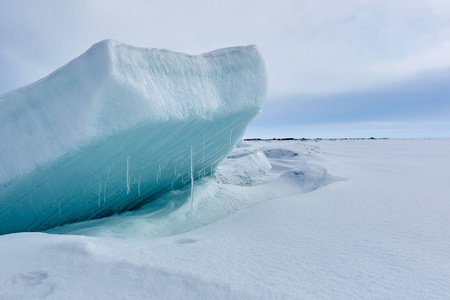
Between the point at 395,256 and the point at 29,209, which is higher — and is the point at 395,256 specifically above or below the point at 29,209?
above

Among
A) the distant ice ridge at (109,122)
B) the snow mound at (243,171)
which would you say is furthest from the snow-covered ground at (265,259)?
the snow mound at (243,171)

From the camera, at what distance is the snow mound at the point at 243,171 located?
5.24 meters

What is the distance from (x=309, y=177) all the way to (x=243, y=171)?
5.26ft

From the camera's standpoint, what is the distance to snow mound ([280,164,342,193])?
4.29 m

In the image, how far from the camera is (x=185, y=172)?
420cm

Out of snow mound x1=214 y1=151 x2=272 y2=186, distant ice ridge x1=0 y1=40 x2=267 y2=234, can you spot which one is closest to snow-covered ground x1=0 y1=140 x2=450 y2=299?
distant ice ridge x1=0 y1=40 x2=267 y2=234

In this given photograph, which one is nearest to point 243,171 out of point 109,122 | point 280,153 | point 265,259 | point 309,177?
point 309,177

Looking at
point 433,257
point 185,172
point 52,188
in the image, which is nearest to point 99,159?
point 52,188

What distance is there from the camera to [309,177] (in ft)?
15.6

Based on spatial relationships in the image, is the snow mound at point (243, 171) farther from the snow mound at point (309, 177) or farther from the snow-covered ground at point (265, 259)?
the snow-covered ground at point (265, 259)

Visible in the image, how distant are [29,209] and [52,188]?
1.16 ft

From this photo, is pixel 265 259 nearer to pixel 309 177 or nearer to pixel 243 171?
pixel 309 177

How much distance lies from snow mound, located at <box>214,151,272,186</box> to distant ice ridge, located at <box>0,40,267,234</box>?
1.74m

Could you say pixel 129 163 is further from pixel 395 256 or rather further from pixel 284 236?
pixel 395 256
